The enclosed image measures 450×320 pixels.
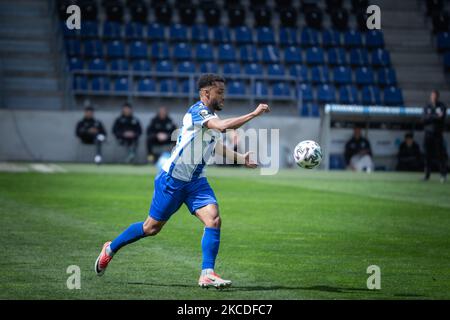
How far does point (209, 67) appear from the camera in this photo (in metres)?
32.6

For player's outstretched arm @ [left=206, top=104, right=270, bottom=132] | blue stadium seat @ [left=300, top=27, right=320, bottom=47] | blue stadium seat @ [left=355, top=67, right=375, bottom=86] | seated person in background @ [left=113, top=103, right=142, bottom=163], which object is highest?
blue stadium seat @ [left=300, top=27, right=320, bottom=47]

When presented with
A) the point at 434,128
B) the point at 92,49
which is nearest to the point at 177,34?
the point at 92,49

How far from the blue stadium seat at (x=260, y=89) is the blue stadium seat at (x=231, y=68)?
86cm

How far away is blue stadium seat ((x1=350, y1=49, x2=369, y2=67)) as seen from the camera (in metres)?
35.0

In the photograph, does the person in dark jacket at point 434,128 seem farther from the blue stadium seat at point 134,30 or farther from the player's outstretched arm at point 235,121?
the player's outstretched arm at point 235,121

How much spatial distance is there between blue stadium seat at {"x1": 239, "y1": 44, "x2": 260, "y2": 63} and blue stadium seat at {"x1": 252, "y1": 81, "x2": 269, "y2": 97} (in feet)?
3.80

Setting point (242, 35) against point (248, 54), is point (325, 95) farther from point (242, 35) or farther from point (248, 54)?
point (242, 35)

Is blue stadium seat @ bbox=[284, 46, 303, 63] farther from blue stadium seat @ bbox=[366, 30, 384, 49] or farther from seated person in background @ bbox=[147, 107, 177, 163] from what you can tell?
seated person in background @ bbox=[147, 107, 177, 163]

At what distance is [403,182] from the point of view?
23.9 metres

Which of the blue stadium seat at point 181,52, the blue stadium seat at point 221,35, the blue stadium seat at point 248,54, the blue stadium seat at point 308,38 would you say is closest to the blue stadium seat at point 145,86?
the blue stadium seat at point 181,52

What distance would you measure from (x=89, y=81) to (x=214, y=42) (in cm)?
512

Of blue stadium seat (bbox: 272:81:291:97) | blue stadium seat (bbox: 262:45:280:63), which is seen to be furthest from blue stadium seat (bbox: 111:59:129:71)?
blue stadium seat (bbox: 272:81:291:97)
